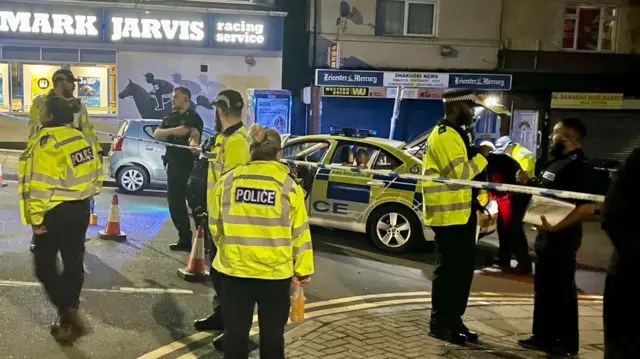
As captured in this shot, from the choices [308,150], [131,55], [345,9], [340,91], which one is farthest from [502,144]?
[131,55]

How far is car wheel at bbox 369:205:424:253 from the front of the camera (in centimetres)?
886

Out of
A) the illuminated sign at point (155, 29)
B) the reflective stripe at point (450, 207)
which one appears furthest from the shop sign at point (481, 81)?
the reflective stripe at point (450, 207)

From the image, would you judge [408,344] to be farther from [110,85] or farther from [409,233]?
[110,85]

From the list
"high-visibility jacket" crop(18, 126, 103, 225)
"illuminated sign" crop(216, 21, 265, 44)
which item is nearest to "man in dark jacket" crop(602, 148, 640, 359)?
"high-visibility jacket" crop(18, 126, 103, 225)

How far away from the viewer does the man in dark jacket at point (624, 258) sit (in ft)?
10.1

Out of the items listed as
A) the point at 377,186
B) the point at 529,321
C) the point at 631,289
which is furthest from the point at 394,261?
the point at 631,289

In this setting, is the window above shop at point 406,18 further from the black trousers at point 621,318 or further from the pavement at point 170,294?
the black trousers at point 621,318

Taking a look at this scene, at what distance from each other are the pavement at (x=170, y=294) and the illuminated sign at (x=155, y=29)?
31.8 feet

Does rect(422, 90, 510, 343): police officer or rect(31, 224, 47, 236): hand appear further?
rect(422, 90, 510, 343): police officer

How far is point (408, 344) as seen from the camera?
5.27m

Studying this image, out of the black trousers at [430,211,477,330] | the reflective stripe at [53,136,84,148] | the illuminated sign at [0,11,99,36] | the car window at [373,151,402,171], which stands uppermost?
the illuminated sign at [0,11,99,36]

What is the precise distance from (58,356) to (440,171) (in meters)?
3.32

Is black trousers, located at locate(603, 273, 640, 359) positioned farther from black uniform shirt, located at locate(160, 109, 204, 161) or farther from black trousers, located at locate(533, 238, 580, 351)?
black uniform shirt, located at locate(160, 109, 204, 161)

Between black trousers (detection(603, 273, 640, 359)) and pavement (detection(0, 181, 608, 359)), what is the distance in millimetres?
1983
